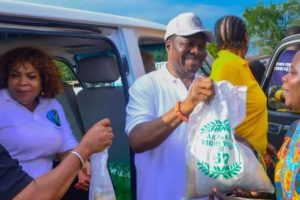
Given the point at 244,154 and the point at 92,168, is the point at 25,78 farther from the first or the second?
the point at 244,154

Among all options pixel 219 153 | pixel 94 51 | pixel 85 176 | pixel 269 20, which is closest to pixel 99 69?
pixel 94 51

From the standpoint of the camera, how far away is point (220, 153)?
2.12 meters

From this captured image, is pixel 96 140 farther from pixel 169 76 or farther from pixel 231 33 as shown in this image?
pixel 231 33

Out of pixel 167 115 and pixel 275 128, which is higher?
pixel 167 115

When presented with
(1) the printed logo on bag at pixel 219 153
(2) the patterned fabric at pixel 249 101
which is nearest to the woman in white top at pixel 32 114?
(1) the printed logo on bag at pixel 219 153

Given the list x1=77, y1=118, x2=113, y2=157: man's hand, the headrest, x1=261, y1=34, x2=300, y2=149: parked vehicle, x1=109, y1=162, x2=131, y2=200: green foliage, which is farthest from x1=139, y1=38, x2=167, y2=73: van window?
x1=77, y1=118, x2=113, y2=157: man's hand

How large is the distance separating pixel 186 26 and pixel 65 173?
40.6 inches

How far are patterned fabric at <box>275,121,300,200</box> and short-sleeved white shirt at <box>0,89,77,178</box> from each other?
1.07 metres

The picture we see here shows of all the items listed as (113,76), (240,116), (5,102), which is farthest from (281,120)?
(5,102)

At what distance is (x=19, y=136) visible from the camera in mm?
2258

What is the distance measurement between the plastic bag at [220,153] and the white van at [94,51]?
2.01ft

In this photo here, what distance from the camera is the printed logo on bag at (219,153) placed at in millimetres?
2107

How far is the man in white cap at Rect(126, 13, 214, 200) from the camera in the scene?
2324 mm

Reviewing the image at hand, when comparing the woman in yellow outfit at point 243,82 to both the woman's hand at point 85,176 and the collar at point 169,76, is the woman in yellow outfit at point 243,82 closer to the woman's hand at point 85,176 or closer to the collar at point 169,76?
the collar at point 169,76
